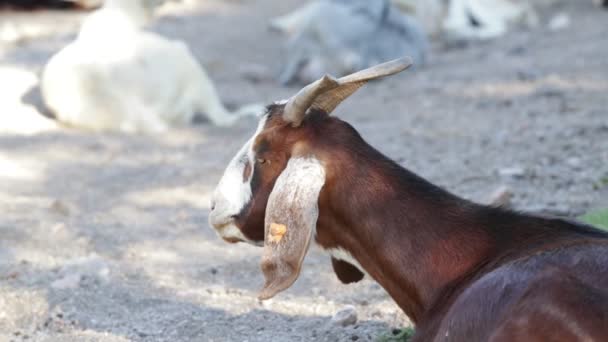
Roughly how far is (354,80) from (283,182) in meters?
0.41

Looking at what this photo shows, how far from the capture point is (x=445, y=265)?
11.7ft

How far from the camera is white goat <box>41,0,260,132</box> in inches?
336

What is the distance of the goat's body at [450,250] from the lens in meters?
3.20

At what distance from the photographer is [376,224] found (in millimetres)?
3650

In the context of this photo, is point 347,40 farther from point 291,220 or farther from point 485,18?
point 291,220

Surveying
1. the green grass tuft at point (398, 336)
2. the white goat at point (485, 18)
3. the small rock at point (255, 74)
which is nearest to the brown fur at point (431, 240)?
the green grass tuft at point (398, 336)

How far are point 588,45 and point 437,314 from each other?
8.04 metres

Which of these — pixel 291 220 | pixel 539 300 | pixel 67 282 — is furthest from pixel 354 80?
pixel 67 282

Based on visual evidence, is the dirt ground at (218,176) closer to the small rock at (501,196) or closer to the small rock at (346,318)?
the small rock at (346,318)

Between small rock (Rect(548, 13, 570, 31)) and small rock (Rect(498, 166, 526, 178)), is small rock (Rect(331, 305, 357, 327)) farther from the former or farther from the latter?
small rock (Rect(548, 13, 570, 31))

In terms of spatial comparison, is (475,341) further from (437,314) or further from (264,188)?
(264,188)

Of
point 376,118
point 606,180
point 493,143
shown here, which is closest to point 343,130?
point 606,180

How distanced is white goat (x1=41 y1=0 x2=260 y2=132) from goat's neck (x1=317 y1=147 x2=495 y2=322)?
16.8 ft

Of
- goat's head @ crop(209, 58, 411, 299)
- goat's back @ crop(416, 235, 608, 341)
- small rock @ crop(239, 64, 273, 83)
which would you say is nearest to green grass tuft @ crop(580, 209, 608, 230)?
goat's back @ crop(416, 235, 608, 341)
